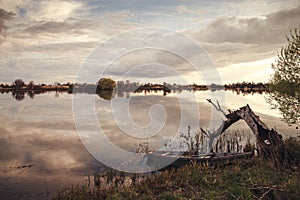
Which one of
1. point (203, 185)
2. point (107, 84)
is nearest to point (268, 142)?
point (203, 185)

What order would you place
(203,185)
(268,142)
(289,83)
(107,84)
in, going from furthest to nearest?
(107,84), (289,83), (268,142), (203,185)

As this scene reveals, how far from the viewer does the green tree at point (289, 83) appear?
18.7 meters

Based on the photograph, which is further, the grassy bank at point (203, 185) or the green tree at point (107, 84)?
the green tree at point (107, 84)

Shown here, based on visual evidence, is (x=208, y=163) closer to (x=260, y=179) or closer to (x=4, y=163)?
(x=260, y=179)

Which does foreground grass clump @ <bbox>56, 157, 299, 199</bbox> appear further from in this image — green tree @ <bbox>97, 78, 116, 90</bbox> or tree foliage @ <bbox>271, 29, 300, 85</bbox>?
green tree @ <bbox>97, 78, 116, 90</bbox>

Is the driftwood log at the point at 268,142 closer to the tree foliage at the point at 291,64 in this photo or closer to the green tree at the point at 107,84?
the tree foliage at the point at 291,64

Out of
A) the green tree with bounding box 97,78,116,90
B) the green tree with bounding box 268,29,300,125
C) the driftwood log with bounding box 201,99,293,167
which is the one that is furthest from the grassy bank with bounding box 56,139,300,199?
the green tree with bounding box 97,78,116,90

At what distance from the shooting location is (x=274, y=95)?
20359mm

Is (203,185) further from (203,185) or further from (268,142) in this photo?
(268,142)

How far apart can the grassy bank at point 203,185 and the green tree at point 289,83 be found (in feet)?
23.2

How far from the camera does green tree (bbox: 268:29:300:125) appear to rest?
18.7 meters

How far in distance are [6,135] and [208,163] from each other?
18576mm

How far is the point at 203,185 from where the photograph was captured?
10.2 metres

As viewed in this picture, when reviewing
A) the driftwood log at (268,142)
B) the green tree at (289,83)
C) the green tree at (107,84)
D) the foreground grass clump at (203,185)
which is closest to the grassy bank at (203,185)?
the foreground grass clump at (203,185)
